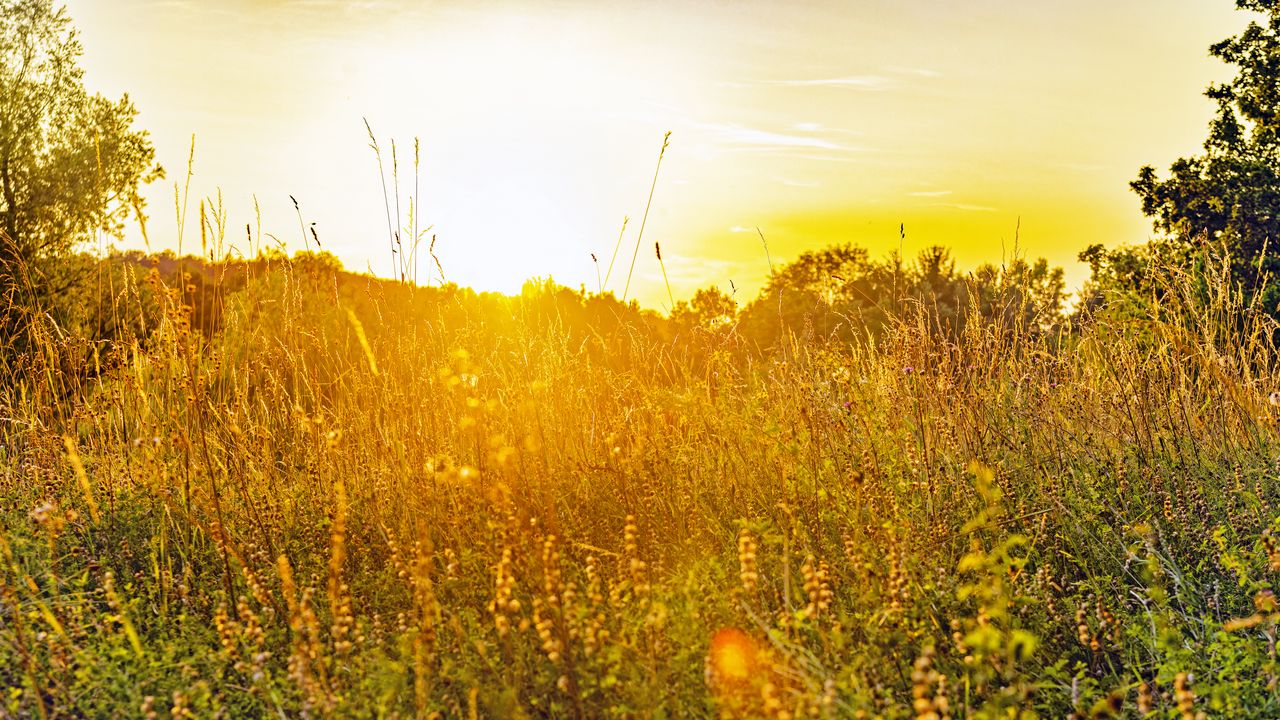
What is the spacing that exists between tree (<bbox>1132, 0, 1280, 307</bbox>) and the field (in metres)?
12.7

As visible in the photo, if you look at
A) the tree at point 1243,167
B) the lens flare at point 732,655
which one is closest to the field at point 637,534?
the lens flare at point 732,655

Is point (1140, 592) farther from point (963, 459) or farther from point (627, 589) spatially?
point (627, 589)

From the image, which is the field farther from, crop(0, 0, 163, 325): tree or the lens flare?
crop(0, 0, 163, 325): tree

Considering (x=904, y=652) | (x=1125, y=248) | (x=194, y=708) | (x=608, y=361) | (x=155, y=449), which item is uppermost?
(x=1125, y=248)

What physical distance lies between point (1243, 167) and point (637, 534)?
665 inches

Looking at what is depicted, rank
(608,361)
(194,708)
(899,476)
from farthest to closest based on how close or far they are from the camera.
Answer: (608,361) < (899,476) < (194,708)

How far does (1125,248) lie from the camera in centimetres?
1744

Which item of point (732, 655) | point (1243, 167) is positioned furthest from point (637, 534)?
point (1243, 167)

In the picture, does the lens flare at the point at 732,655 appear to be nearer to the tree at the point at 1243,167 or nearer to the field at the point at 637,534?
the field at the point at 637,534

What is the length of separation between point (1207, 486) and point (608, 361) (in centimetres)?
300

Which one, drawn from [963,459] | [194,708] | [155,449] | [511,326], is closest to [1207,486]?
[963,459]

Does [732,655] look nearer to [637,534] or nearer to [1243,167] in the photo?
[637,534]

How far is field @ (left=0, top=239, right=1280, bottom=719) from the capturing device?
2256 millimetres

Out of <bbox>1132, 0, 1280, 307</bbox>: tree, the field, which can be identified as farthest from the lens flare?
<bbox>1132, 0, 1280, 307</bbox>: tree
